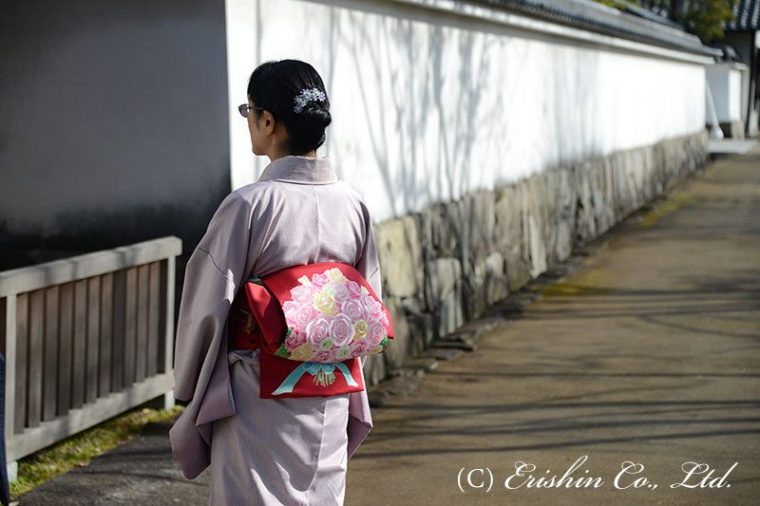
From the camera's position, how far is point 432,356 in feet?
28.3

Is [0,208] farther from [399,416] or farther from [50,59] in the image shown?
[399,416]

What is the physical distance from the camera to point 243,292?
358 centimetres

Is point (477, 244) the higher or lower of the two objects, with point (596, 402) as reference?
higher

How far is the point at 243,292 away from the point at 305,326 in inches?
8.0

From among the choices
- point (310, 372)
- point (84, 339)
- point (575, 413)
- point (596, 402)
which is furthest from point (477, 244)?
point (310, 372)

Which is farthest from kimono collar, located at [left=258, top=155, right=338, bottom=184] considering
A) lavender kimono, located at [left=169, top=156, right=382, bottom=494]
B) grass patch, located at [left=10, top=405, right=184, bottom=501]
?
grass patch, located at [left=10, top=405, right=184, bottom=501]

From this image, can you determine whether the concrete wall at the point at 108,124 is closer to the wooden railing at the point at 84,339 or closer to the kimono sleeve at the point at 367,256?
the wooden railing at the point at 84,339

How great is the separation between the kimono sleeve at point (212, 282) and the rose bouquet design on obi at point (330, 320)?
0.56ft

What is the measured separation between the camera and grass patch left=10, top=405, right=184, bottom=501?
5711 millimetres

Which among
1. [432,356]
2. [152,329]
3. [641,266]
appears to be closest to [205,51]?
[152,329]

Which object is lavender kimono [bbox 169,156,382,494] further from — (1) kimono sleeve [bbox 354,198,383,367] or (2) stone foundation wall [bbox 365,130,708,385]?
(2) stone foundation wall [bbox 365,130,708,385]

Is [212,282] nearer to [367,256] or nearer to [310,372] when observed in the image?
→ [310,372]

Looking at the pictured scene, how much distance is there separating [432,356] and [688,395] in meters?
1.86

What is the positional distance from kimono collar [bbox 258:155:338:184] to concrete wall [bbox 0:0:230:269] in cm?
301
